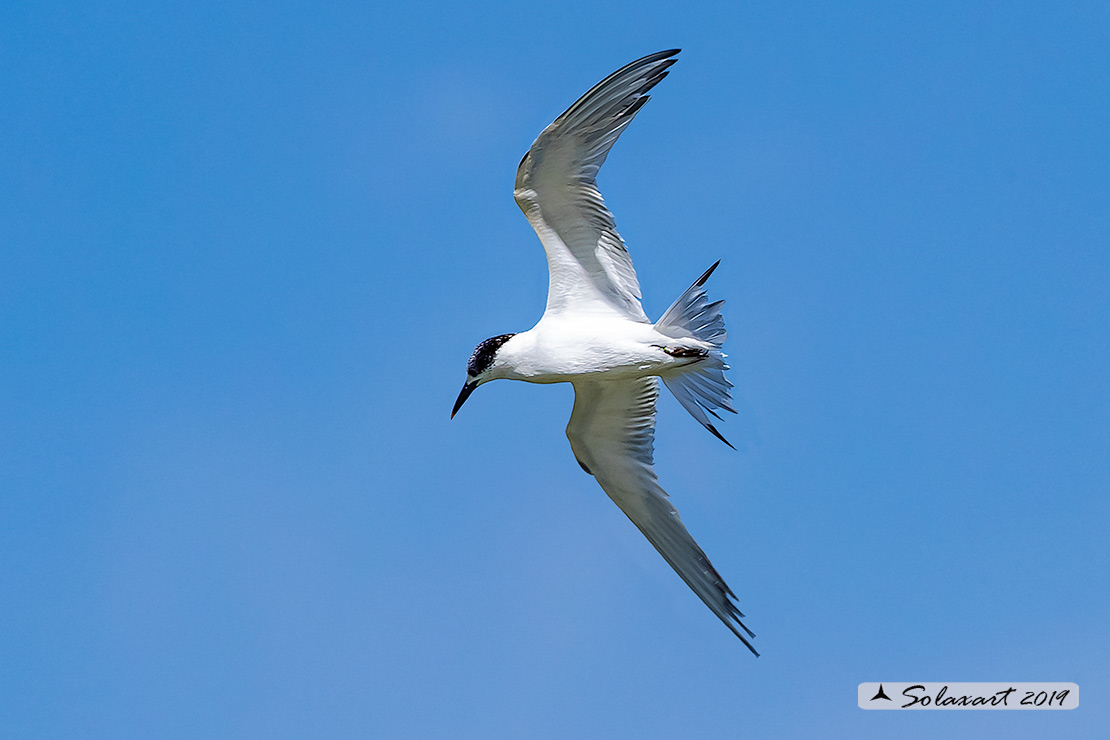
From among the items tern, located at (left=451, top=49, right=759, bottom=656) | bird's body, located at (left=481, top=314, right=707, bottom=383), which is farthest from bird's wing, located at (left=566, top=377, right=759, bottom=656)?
bird's body, located at (left=481, top=314, right=707, bottom=383)

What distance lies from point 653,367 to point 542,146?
1905 mm

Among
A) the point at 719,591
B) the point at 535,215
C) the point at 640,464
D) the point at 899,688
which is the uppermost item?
the point at 535,215

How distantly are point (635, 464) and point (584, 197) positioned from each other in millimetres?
2537

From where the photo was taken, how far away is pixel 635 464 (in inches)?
439

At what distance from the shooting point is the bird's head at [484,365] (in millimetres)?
10219

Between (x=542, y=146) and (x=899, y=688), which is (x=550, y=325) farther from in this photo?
(x=899, y=688)

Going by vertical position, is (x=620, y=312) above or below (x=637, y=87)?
below

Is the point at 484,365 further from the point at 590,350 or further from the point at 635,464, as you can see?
the point at 635,464

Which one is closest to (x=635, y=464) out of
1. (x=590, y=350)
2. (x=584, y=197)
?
(x=590, y=350)

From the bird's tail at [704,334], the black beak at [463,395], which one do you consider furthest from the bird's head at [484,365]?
the bird's tail at [704,334]

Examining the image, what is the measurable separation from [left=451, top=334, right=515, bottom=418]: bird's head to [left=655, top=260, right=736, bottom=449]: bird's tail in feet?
4.08

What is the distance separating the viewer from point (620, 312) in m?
10.2

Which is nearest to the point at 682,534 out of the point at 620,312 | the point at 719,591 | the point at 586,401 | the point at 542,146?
the point at 719,591

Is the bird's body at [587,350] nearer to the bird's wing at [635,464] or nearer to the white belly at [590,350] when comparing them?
the white belly at [590,350]
